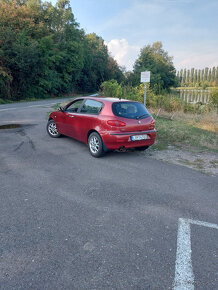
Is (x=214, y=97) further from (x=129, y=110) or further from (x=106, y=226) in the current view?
(x=106, y=226)

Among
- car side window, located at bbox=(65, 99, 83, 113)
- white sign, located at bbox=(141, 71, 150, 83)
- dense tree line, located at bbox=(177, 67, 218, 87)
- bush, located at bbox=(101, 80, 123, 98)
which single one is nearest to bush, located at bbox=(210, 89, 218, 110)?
bush, located at bbox=(101, 80, 123, 98)

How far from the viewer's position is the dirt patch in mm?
5738

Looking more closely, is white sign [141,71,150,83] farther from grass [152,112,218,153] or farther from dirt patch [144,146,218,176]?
dirt patch [144,146,218,176]

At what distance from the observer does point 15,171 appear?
16.5 feet

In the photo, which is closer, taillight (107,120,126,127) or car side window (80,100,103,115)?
taillight (107,120,126,127)

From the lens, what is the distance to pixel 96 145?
20.4 ft

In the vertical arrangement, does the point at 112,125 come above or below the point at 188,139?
above

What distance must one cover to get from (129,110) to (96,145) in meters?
1.25

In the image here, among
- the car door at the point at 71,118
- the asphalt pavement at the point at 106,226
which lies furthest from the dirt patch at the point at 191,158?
the car door at the point at 71,118

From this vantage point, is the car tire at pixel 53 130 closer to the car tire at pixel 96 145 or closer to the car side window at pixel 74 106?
the car side window at pixel 74 106

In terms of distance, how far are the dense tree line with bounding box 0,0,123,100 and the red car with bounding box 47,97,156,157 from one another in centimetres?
2057

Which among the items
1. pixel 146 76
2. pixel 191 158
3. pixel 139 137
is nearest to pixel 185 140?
pixel 191 158

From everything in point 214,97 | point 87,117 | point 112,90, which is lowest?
point 214,97

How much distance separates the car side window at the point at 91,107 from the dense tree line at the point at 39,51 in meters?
20.3
